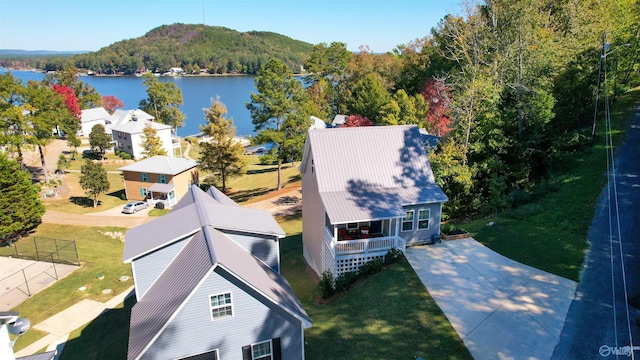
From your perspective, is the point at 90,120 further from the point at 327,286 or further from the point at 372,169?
the point at 327,286

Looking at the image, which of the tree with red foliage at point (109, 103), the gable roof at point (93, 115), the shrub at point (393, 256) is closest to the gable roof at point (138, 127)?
the gable roof at point (93, 115)

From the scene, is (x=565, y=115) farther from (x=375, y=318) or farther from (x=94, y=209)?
(x=94, y=209)

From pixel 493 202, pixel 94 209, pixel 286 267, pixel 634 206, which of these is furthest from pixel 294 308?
pixel 94 209

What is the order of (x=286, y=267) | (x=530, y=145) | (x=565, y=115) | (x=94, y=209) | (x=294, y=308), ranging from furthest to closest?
1. (x=94, y=209)
2. (x=565, y=115)
3. (x=530, y=145)
4. (x=286, y=267)
5. (x=294, y=308)

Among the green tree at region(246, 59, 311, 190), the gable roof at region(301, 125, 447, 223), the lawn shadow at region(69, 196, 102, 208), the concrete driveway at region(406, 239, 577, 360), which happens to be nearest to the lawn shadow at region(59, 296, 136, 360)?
the gable roof at region(301, 125, 447, 223)

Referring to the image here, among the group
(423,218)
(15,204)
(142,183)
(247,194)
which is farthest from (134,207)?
(423,218)

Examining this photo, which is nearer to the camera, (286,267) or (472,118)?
(286,267)

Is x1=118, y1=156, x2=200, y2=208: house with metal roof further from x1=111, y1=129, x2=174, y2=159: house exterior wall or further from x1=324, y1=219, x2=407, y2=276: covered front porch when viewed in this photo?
x1=324, y1=219, x2=407, y2=276: covered front porch
